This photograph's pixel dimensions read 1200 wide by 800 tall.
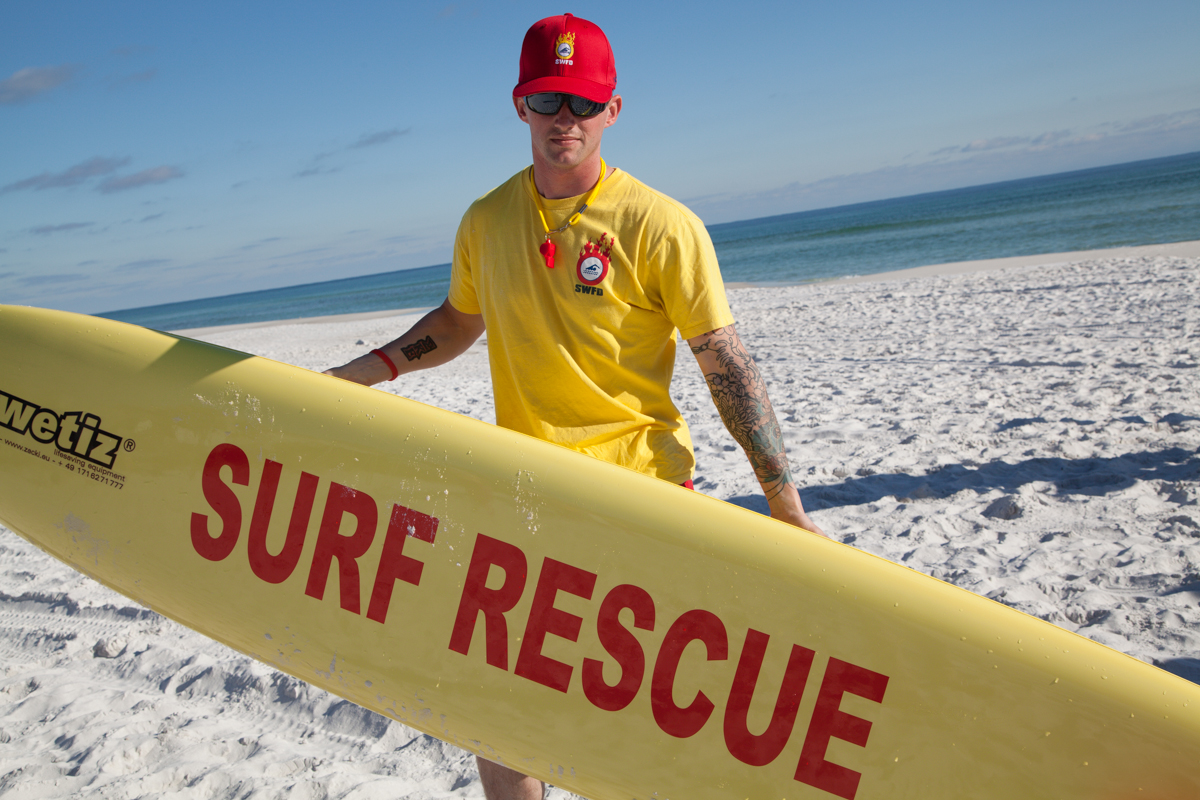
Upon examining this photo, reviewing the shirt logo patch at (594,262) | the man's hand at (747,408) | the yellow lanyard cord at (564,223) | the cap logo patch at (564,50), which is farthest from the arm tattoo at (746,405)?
the cap logo patch at (564,50)

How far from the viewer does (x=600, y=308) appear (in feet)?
4.41

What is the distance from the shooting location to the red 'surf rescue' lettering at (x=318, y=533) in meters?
1.53

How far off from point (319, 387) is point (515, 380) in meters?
0.54

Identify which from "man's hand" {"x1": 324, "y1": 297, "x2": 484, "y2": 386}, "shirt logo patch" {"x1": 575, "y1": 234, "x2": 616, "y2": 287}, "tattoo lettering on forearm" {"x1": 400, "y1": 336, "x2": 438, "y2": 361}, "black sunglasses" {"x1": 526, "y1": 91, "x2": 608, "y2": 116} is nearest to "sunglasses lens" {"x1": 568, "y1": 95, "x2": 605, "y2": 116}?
"black sunglasses" {"x1": 526, "y1": 91, "x2": 608, "y2": 116}

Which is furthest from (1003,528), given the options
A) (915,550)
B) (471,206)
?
(471,206)

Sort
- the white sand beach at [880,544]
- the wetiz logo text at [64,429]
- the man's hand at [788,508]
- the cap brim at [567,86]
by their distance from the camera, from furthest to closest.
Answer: the white sand beach at [880,544], the wetiz logo text at [64,429], the man's hand at [788,508], the cap brim at [567,86]

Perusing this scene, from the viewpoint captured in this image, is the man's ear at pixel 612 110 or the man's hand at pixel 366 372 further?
the man's hand at pixel 366 372

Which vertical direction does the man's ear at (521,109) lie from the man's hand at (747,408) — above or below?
above

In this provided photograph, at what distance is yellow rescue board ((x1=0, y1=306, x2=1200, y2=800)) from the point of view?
133 cm

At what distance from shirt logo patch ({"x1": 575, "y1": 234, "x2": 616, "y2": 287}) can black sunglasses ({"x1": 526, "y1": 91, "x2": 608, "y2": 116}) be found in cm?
23

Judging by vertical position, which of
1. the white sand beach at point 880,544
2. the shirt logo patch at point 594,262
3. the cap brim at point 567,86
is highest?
the cap brim at point 567,86

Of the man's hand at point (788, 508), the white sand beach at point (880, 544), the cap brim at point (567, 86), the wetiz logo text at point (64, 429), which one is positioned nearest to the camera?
the cap brim at point (567, 86)

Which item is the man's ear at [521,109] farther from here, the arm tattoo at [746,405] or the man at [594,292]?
the arm tattoo at [746,405]

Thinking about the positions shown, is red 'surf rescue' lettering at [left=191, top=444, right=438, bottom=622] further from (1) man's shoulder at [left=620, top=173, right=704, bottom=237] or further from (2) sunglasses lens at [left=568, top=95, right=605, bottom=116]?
(2) sunglasses lens at [left=568, top=95, right=605, bottom=116]
